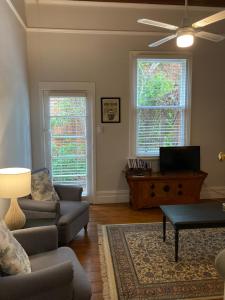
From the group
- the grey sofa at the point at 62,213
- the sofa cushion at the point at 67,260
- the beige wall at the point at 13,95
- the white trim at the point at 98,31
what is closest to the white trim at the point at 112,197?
the grey sofa at the point at 62,213

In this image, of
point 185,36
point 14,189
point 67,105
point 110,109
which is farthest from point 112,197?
point 185,36

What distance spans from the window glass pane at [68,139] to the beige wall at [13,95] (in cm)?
47

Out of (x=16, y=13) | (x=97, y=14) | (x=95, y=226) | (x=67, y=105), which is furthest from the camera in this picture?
(x=67, y=105)

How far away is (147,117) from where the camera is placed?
4910 millimetres

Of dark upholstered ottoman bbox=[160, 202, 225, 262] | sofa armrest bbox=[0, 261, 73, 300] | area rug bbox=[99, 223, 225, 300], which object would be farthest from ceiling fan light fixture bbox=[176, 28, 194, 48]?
sofa armrest bbox=[0, 261, 73, 300]

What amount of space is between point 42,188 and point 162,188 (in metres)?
2.06

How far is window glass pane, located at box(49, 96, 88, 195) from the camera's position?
4668 millimetres

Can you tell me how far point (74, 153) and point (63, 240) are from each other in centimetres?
195

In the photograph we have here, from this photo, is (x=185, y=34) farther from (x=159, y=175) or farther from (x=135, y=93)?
(x=159, y=175)

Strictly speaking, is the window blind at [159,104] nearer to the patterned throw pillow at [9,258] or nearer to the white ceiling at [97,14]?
the white ceiling at [97,14]

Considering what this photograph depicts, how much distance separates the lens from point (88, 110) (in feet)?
15.5

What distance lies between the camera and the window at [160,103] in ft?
A: 15.8

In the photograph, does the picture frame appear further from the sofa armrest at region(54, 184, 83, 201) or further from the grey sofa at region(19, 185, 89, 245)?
the grey sofa at region(19, 185, 89, 245)

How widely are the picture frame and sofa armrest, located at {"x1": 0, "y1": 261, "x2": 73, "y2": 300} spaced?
3.26 metres
